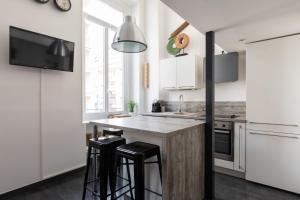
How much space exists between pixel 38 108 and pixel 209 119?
229 centimetres

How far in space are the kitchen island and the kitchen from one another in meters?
0.01

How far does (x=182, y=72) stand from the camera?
11.9ft

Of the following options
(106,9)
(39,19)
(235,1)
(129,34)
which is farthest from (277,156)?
(106,9)

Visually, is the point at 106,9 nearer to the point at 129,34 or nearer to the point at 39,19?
the point at 39,19

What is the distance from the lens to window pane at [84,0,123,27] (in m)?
3.58

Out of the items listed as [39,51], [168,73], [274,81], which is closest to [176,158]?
[274,81]

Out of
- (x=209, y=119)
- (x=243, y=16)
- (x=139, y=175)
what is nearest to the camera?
Answer: (x=139, y=175)

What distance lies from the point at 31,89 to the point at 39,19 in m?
0.99

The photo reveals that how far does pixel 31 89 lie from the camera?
238 cm

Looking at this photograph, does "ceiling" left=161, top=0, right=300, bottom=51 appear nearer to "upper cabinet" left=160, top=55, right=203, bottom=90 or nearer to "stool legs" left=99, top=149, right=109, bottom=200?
"upper cabinet" left=160, top=55, right=203, bottom=90

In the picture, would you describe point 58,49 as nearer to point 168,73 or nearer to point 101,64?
point 101,64

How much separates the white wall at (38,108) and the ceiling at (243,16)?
1963 mm

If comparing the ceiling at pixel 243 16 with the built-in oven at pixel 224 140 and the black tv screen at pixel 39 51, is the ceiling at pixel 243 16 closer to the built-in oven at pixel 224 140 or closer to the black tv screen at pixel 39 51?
the built-in oven at pixel 224 140

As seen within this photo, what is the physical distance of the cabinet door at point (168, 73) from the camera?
150 inches
